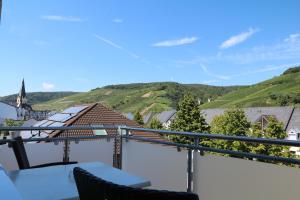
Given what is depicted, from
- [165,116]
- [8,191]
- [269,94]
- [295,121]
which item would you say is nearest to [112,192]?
[8,191]

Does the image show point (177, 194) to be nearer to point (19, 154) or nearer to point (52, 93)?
point (19, 154)

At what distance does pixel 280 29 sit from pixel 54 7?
68.0 meters

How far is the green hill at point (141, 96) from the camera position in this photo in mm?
78625

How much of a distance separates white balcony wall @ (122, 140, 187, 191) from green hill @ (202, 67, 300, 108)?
58830 millimetres

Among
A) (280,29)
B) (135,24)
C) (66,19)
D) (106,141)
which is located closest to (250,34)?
(280,29)

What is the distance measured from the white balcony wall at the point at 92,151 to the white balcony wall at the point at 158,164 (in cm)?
34

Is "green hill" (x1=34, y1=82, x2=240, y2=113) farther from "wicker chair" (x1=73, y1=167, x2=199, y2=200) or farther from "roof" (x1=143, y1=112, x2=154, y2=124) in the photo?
"wicker chair" (x1=73, y1=167, x2=199, y2=200)

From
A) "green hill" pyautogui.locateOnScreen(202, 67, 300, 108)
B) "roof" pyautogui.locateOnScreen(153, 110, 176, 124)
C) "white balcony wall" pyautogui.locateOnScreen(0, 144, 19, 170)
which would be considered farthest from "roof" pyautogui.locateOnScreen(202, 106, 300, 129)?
"white balcony wall" pyautogui.locateOnScreen(0, 144, 19, 170)

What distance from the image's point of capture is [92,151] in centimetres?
474

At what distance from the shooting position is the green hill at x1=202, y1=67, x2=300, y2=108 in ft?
214

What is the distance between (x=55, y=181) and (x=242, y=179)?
167cm

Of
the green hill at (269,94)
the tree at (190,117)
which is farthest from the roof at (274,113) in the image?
the tree at (190,117)

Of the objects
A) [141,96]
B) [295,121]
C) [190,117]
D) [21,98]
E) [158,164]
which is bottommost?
[158,164]

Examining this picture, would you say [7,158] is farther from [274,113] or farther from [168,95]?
[168,95]
